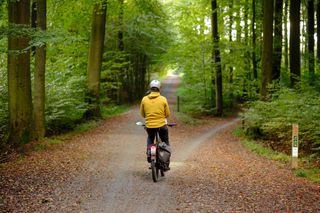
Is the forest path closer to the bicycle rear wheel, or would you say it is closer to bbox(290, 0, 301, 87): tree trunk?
Result: the bicycle rear wheel

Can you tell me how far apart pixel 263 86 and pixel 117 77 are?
57.6 ft

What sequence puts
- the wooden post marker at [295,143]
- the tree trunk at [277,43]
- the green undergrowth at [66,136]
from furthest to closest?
the tree trunk at [277,43]
the green undergrowth at [66,136]
the wooden post marker at [295,143]

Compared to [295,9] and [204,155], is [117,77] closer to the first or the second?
[295,9]

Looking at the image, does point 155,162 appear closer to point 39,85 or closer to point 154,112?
point 154,112

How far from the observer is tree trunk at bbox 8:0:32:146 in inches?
529

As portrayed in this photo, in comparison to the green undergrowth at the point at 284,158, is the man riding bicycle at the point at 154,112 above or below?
above

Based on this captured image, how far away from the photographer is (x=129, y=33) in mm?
32250

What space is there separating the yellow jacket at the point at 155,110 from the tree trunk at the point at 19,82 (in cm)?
540

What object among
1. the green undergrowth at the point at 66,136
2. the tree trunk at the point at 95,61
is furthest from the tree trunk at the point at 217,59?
the tree trunk at the point at 95,61

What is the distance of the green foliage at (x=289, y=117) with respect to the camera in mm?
13031

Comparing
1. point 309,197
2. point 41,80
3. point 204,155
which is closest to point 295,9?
point 204,155

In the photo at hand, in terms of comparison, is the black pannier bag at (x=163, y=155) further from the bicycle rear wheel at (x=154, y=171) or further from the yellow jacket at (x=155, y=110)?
the yellow jacket at (x=155, y=110)

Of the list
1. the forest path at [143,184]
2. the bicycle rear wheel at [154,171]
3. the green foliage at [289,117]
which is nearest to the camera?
the forest path at [143,184]

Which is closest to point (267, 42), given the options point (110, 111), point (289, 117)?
point (289, 117)
